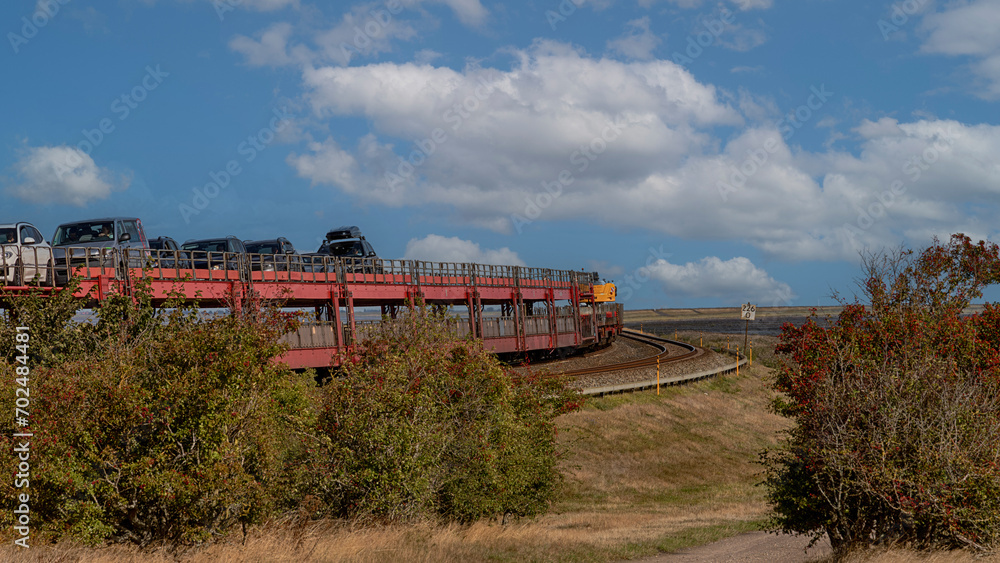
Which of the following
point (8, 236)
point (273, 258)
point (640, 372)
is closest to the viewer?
point (8, 236)

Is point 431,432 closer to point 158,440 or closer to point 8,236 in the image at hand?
point 158,440

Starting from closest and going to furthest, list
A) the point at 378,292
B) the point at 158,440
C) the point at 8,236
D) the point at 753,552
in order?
the point at 158,440
the point at 753,552
the point at 8,236
the point at 378,292

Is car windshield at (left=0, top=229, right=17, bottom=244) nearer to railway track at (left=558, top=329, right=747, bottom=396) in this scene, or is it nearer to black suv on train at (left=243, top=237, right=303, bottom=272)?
black suv on train at (left=243, top=237, right=303, bottom=272)

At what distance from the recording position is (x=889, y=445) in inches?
514

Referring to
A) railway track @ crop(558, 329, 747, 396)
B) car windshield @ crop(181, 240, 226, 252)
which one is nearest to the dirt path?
railway track @ crop(558, 329, 747, 396)

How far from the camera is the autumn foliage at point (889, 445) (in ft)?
41.7

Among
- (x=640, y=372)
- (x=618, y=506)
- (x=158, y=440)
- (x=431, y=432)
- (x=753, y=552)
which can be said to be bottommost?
(x=618, y=506)

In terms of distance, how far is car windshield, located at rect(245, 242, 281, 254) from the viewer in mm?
38181

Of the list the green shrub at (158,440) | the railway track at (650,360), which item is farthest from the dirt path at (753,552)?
the railway track at (650,360)

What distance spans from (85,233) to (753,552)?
2303 centimetres

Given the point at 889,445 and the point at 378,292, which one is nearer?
the point at 889,445

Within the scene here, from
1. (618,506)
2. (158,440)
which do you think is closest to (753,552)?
(618,506)

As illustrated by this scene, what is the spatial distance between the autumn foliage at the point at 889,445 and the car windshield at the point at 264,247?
2737 centimetres

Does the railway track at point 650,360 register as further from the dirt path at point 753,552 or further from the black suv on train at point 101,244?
the black suv on train at point 101,244
